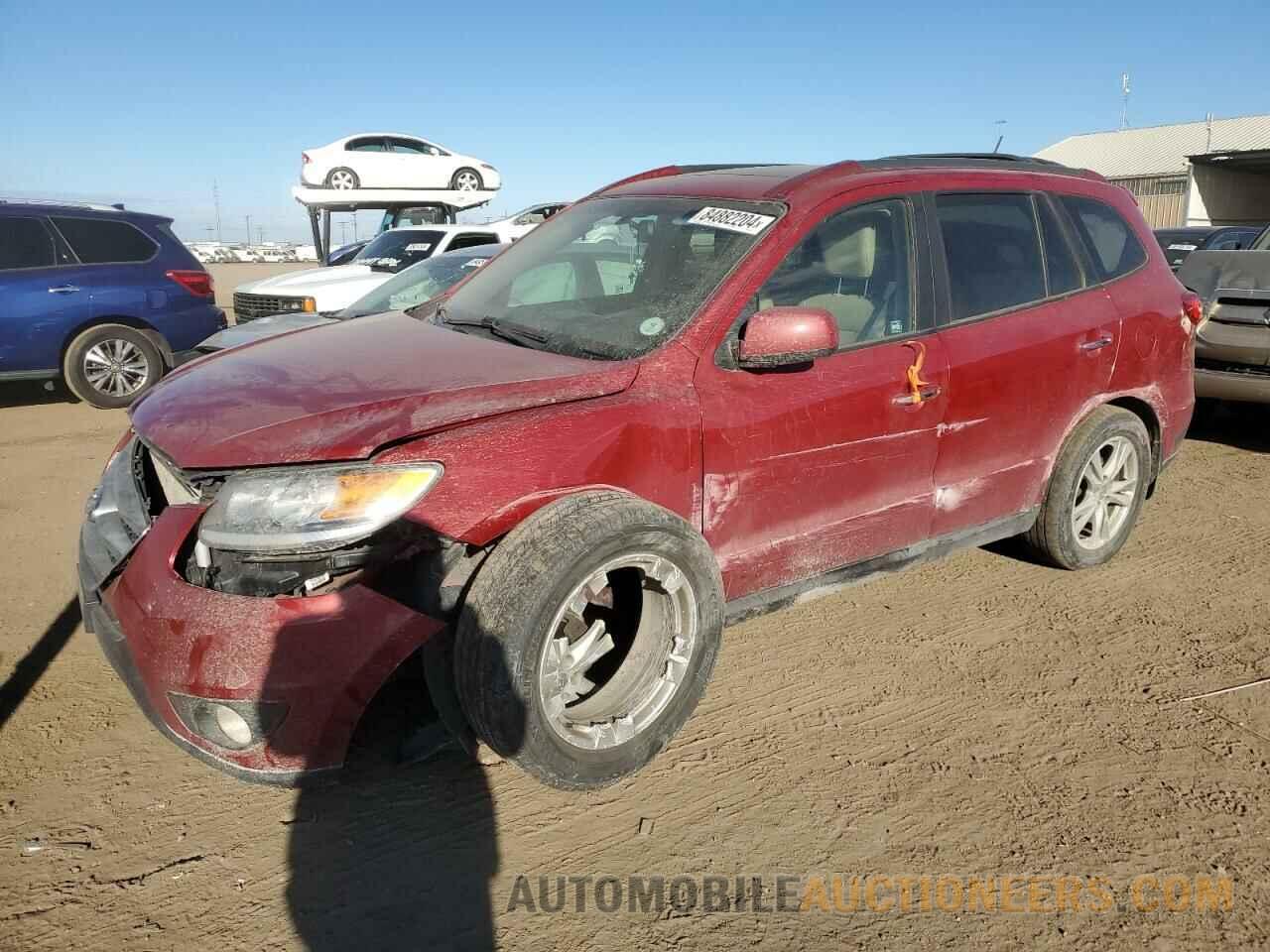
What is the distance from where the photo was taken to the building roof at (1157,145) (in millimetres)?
39062

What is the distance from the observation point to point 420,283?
737cm

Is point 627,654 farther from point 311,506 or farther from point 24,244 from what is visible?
point 24,244

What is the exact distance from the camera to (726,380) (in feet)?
9.55

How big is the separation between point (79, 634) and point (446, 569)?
82.0 inches

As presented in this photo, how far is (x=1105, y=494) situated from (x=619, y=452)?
108 inches

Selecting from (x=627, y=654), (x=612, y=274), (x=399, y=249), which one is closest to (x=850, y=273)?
(x=612, y=274)

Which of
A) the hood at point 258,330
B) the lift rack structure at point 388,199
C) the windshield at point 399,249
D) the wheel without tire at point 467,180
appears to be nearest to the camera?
the hood at point 258,330

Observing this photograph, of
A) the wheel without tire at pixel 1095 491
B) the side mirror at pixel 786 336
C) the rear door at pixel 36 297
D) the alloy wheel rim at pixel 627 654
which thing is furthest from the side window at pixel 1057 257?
the rear door at pixel 36 297

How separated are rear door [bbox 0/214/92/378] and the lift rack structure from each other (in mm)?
7569

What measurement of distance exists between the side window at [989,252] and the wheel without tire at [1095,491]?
69 cm

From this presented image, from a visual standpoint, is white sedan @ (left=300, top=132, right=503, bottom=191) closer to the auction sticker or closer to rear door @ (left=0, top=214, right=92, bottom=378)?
rear door @ (left=0, top=214, right=92, bottom=378)

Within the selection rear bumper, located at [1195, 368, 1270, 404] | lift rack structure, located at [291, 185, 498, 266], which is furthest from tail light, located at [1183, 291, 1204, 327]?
lift rack structure, located at [291, 185, 498, 266]

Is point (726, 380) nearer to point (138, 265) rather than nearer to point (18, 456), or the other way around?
point (18, 456)

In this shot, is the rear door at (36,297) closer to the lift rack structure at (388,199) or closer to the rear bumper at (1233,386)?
the lift rack structure at (388,199)
